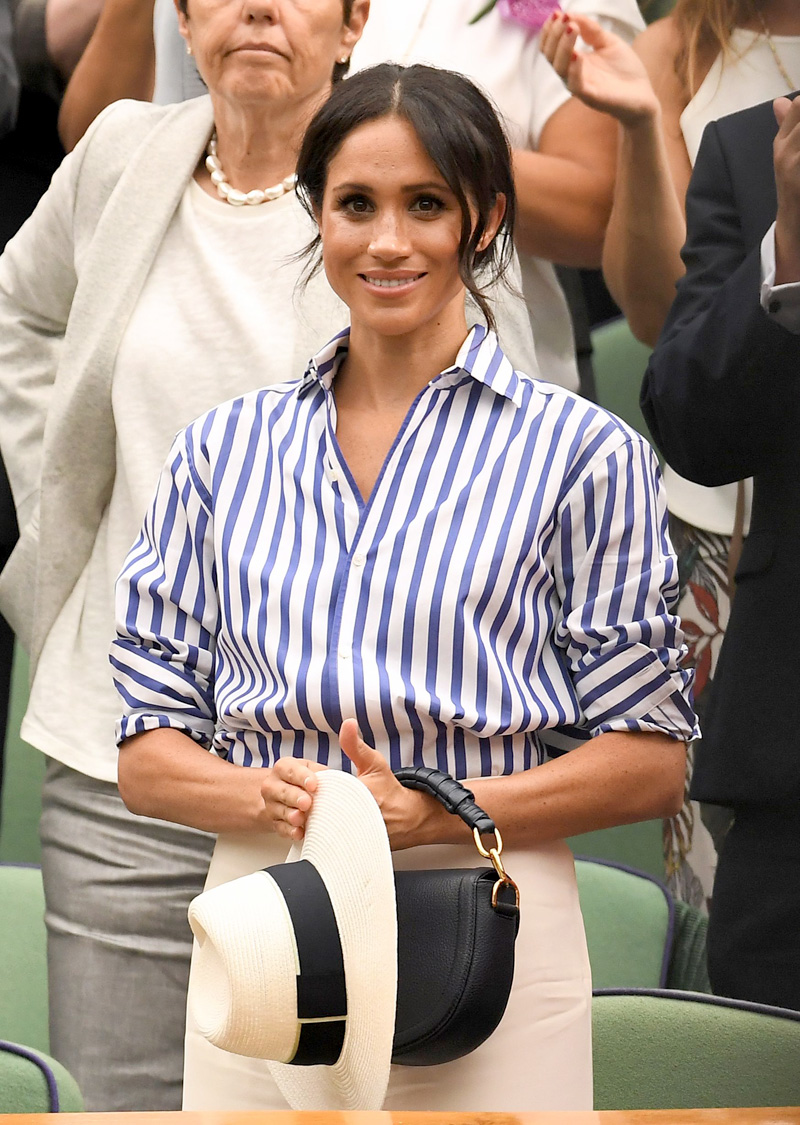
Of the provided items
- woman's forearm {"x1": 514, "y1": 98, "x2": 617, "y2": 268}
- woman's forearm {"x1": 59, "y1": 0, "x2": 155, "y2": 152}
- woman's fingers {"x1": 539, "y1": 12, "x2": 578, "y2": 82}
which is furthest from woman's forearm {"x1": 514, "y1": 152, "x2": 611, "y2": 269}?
woman's forearm {"x1": 59, "y1": 0, "x2": 155, "y2": 152}

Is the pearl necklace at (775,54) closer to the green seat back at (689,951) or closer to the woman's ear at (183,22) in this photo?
the woman's ear at (183,22)

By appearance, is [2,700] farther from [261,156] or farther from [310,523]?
[310,523]

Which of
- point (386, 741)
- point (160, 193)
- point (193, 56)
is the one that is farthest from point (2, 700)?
point (386, 741)

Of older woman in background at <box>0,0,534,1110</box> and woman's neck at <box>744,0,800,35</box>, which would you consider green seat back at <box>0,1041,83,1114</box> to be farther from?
woman's neck at <box>744,0,800,35</box>

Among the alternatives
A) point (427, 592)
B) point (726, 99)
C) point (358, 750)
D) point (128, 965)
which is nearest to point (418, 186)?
point (427, 592)

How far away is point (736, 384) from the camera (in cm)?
182

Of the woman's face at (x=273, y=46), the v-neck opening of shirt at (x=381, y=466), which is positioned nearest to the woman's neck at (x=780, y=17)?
the woman's face at (x=273, y=46)

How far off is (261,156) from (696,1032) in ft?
3.61

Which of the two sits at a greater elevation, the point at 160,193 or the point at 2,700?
the point at 160,193

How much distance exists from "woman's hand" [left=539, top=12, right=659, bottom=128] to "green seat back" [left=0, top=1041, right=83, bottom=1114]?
1297 mm

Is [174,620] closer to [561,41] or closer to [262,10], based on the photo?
[262,10]

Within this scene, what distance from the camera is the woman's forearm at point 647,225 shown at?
1957 mm

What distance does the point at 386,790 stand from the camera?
4.01ft

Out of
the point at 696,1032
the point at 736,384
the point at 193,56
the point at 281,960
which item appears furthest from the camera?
the point at 193,56
